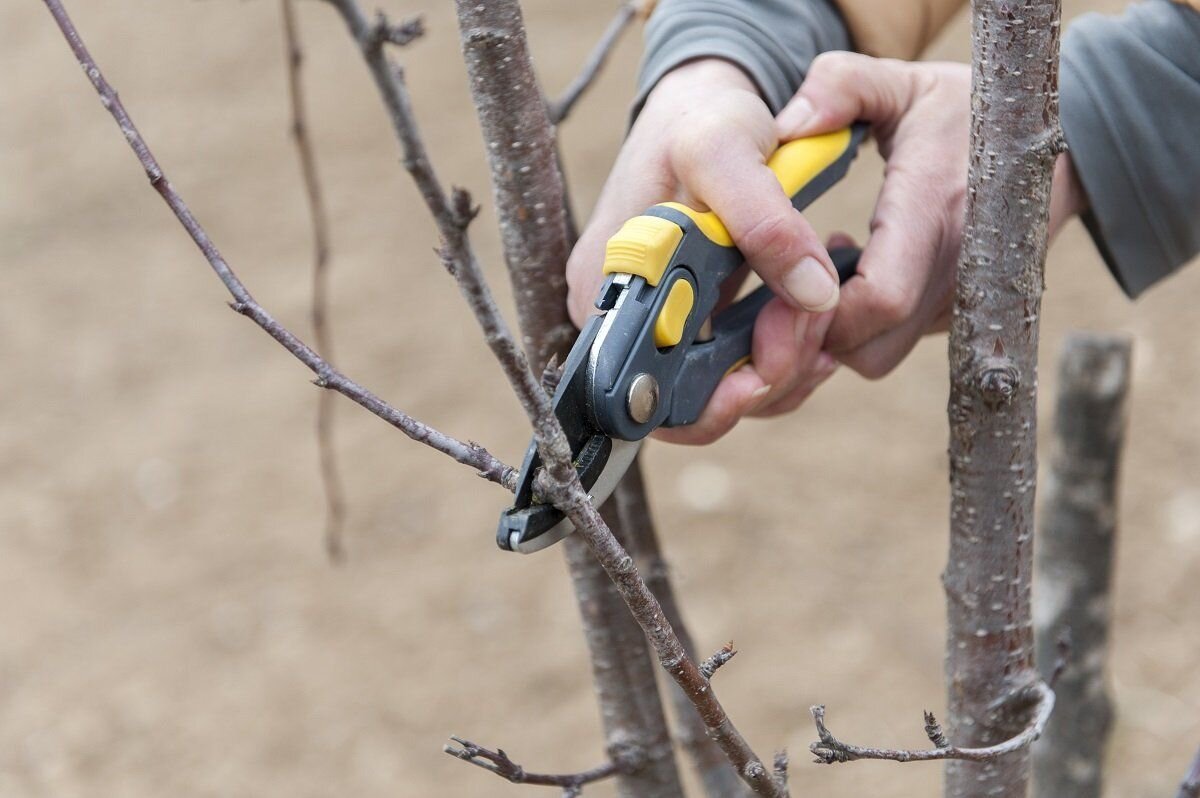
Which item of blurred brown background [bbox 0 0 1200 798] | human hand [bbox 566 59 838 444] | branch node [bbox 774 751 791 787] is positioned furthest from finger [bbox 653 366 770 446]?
blurred brown background [bbox 0 0 1200 798]

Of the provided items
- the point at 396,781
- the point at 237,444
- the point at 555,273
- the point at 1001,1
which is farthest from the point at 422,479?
the point at 1001,1

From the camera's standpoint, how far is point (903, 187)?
3.78 ft

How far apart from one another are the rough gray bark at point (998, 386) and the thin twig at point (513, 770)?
12.3 inches

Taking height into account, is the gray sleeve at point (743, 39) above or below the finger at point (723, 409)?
above

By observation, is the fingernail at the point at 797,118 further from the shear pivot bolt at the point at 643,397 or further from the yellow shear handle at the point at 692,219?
the shear pivot bolt at the point at 643,397

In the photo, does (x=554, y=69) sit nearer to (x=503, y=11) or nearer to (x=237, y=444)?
(x=237, y=444)

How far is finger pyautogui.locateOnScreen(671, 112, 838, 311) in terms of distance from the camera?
1.05 metres

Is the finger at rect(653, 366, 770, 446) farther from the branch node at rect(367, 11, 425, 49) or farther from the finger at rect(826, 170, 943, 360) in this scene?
the branch node at rect(367, 11, 425, 49)

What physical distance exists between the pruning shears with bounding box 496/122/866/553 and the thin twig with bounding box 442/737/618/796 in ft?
0.45

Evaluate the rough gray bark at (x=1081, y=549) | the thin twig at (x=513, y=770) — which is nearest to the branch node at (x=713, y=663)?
the thin twig at (x=513, y=770)

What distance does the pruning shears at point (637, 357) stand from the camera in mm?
930

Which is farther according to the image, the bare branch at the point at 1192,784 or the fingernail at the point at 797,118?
the fingernail at the point at 797,118

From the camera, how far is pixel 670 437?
111 cm

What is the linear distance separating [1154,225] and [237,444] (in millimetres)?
2719
